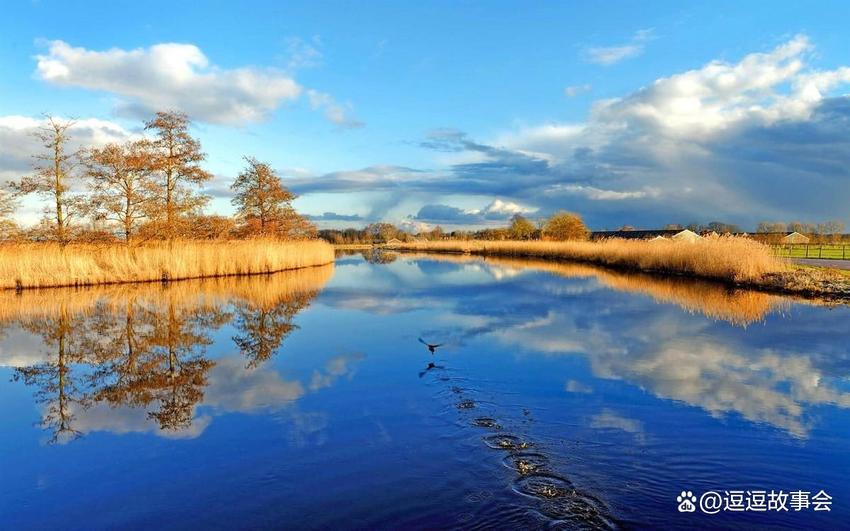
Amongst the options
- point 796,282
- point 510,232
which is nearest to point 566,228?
point 510,232

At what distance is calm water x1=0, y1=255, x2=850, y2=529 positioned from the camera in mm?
3584

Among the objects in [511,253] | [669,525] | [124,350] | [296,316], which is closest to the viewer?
[669,525]

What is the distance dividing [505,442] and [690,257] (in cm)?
2047

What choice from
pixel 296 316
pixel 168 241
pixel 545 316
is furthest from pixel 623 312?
pixel 168 241

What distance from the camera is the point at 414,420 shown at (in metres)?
5.27

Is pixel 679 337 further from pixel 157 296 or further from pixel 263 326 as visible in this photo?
pixel 157 296

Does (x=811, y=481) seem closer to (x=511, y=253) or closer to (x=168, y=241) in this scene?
(x=168, y=241)

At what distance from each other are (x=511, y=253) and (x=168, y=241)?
1185 inches

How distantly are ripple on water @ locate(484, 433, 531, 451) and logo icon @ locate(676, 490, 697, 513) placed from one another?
48.9 inches

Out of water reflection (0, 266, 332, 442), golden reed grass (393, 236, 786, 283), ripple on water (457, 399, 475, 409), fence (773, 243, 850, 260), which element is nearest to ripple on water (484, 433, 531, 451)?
ripple on water (457, 399, 475, 409)

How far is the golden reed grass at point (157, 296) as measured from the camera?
13.0m

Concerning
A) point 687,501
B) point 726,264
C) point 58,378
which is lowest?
point 58,378

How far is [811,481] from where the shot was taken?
3953 millimetres

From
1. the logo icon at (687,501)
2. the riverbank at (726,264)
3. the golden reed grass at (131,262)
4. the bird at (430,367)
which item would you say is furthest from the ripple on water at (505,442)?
the golden reed grass at (131,262)
